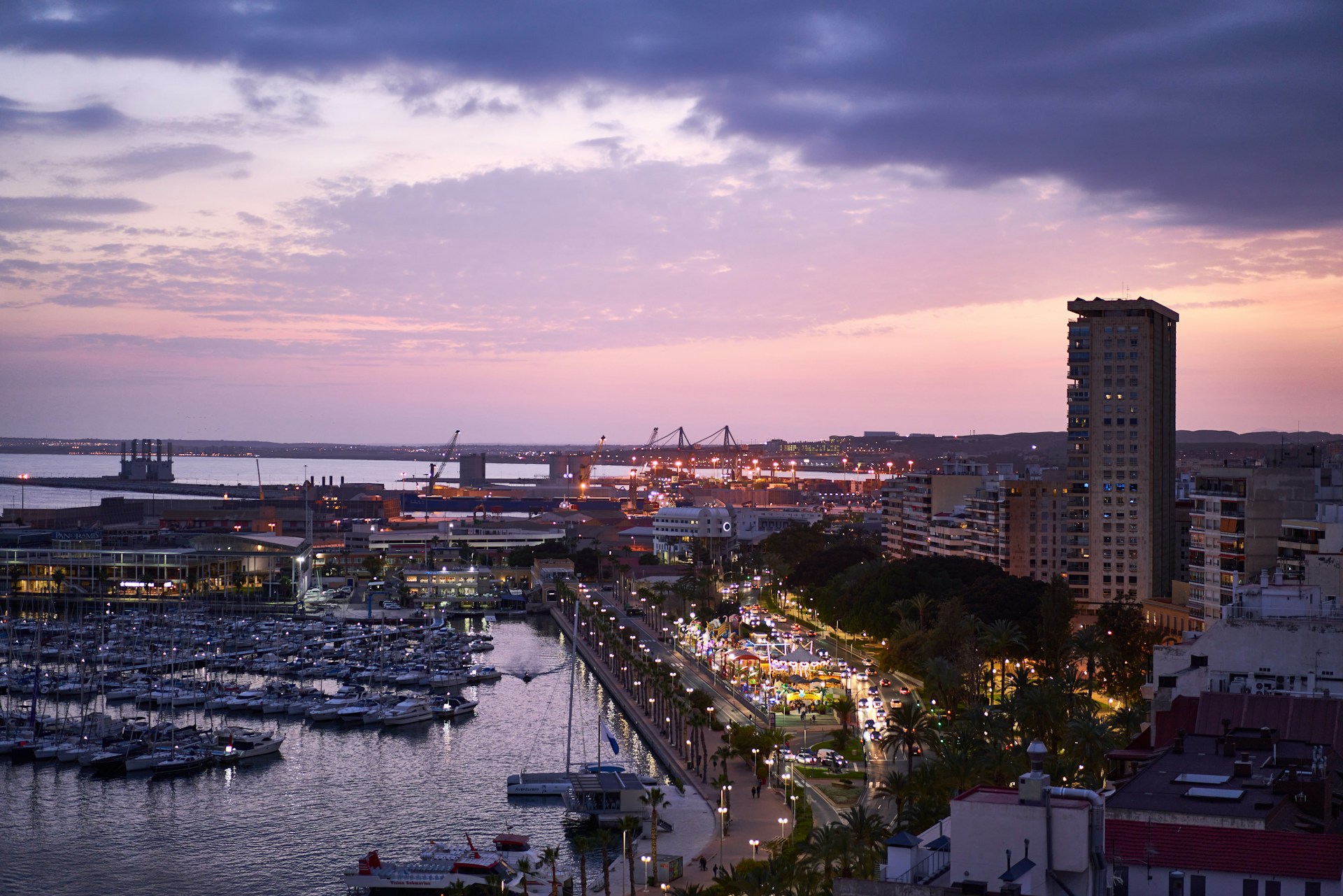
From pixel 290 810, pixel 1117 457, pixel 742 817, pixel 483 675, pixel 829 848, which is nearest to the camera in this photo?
pixel 829 848

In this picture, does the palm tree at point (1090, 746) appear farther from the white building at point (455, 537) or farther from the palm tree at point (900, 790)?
the white building at point (455, 537)

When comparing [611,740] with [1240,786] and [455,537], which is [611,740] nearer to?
[1240,786]

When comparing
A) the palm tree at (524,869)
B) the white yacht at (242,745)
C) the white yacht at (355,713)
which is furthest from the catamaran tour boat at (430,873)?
the white yacht at (355,713)

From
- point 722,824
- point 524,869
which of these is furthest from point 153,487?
point 524,869

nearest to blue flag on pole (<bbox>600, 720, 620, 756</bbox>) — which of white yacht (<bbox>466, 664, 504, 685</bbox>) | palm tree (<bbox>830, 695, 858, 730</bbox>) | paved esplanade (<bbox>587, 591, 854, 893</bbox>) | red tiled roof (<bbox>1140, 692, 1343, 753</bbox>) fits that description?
paved esplanade (<bbox>587, 591, 854, 893</bbox>)

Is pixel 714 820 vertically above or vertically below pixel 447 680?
above

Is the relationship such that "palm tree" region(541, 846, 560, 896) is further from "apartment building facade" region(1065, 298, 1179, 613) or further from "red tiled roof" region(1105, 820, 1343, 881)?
"apartment building facade" region(1065, 298, 1179, 613)
